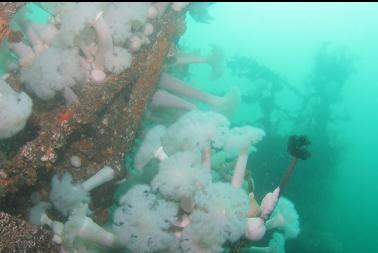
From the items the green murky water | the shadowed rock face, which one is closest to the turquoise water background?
the green murky water

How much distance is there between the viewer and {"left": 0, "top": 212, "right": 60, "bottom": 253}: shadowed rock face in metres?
3.47

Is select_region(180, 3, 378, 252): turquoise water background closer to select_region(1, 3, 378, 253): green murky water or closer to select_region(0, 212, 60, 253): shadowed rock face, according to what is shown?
select_region(1, 3, 378, 253): green murky water

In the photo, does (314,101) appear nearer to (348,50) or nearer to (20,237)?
(20,237)

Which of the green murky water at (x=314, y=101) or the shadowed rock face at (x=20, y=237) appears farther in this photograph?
the green murky water at (x=314, y=101)

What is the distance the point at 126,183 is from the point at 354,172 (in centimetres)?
7849

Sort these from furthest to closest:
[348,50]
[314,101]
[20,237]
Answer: [348,50], [314,101], [20,237]

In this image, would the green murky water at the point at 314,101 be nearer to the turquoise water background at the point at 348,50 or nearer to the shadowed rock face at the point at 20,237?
the turquoise water background at the point at 348,50

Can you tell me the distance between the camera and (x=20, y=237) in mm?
3586

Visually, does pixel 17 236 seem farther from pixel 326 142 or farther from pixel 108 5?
pixel 326 142

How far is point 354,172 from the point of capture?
243 feet

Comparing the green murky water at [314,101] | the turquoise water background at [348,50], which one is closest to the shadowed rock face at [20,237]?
the green murky water at [314,101]

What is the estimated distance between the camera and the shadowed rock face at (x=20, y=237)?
11.4 feet

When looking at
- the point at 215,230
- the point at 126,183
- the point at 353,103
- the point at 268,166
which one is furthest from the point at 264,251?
the point at 353,103

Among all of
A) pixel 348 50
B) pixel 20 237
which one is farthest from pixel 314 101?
pixel 348 50
